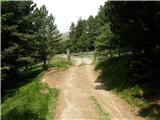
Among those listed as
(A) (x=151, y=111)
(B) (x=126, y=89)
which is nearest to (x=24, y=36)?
(B) (x=126, y=89)

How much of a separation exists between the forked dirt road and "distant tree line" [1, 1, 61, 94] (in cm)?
401

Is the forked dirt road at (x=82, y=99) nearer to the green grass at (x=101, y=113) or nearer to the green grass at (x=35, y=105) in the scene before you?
the green grass at (x=101, y=113)

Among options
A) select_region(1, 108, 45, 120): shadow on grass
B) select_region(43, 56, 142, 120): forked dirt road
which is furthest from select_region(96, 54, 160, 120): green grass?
select_region(1, 108, 45, 120): shadow on grass

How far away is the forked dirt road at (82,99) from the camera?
2050cm

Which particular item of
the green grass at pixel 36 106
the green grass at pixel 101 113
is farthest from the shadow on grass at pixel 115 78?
the green grass at pixel 36 106

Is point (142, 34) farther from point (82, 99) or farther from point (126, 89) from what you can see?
point (82, 99)

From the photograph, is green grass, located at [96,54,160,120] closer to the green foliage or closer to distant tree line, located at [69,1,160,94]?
distant tree line, located at [69,1,160,94]

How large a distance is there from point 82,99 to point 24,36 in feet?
50.8

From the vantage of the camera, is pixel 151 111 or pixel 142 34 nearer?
pixel 151 111

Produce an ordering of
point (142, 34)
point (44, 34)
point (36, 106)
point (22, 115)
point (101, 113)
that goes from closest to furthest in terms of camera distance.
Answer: point (101, 113)
point (22, 115)
point (142, 34)
point (36, 106)
point (44, 34)

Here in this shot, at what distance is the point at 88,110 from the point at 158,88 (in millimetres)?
5506

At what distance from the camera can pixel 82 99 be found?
24672 millimetres

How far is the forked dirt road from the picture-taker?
2050 centimetres

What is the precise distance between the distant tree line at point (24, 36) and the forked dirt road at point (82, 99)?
4.01 metres
